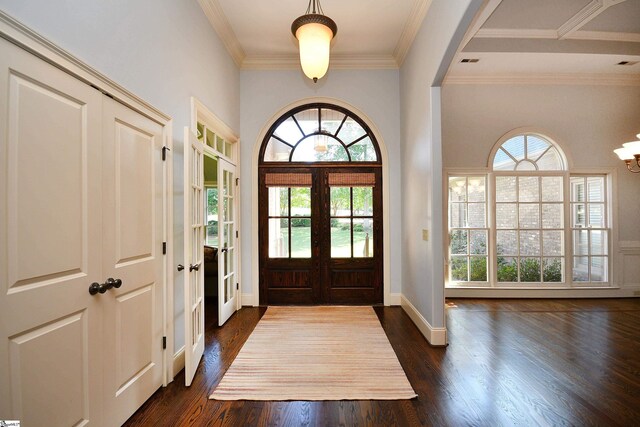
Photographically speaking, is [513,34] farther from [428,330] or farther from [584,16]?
[428,330]

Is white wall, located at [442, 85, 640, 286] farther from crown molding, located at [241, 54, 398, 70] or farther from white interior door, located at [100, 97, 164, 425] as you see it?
white interior door, located at [100, 97, 164, 425]

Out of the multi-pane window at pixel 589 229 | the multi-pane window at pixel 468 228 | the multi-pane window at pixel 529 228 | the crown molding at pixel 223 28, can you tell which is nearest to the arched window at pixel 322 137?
the crown molding at pixel 223 28

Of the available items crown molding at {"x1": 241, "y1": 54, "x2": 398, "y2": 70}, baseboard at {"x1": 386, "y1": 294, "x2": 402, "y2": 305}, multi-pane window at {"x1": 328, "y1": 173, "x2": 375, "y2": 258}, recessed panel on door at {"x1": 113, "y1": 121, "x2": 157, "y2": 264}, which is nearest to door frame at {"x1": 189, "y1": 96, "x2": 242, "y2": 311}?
recessed panel on door at {"x1": 113, "y1": 121, "x2": 157, "y2": 264}

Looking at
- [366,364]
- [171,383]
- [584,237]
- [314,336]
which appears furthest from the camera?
[584,237]

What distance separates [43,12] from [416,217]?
3425 mm

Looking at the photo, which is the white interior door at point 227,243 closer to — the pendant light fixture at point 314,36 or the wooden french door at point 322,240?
the wooden french door at point 322,240

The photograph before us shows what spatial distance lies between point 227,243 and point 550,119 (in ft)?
17.2

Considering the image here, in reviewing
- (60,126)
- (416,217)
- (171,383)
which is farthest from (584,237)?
(60,126)

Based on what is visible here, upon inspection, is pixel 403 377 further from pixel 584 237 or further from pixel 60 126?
pixel 584 237

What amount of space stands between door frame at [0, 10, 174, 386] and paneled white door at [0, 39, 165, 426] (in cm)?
4

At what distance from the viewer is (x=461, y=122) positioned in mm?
4535

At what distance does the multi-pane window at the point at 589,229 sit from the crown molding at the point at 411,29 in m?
3.38

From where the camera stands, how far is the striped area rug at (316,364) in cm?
215

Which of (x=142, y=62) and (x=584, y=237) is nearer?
(x=142, y=62)
